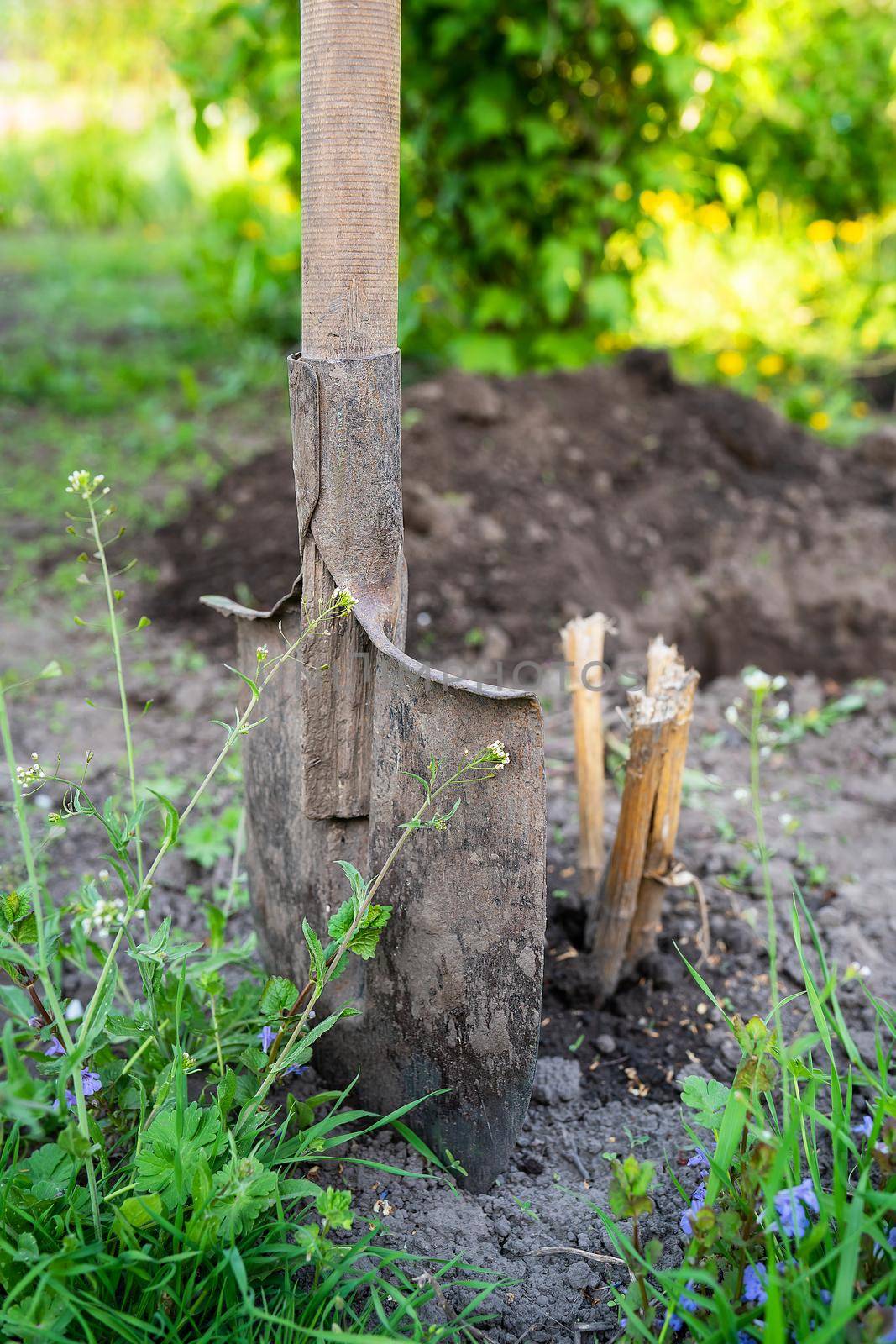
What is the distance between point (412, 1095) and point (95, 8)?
14131 millimetres

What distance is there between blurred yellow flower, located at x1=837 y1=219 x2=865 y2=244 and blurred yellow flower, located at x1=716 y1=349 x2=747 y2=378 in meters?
0.83

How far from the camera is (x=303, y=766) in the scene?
4.66ft

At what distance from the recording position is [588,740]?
177 cm

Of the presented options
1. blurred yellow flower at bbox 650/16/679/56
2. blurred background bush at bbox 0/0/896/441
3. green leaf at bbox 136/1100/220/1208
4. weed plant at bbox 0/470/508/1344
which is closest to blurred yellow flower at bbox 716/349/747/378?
blurred background bush at bbox 0/0/896/441

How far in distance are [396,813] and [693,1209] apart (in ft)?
1.89

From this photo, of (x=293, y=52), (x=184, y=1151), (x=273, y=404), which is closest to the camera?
(x=184, y=1151)

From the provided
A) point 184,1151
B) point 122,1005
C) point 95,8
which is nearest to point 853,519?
point 122,1005

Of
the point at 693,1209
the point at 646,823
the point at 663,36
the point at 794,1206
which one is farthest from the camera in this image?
the point at 663,36

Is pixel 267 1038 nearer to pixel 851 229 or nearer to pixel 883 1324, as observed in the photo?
pixel 883 1324

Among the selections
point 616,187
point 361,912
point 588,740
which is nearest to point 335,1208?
point 361,912

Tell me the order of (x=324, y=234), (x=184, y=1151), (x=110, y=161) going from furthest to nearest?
(x=110, y=161)
(x=324, y=234)
(x=184, y=1151)

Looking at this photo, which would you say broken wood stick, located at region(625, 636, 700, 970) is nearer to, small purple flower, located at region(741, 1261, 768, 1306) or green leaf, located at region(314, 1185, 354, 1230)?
small purple flower, located at region(741, 1261, 768, 1306)

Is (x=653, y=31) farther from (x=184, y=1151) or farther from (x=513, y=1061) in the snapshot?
(x=184, y=1151)

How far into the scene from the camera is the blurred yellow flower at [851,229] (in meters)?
4.77
